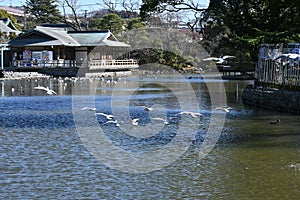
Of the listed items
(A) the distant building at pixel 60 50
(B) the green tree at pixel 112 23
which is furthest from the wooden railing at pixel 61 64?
(B) the green tree at pixel 112 23

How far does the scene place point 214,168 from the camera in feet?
37.4

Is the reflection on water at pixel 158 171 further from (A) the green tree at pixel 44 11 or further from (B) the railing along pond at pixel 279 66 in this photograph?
(A) the green tree at pixel 44 11

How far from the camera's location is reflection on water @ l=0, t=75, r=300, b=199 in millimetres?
9578

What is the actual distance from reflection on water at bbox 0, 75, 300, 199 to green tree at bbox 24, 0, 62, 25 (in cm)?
5693

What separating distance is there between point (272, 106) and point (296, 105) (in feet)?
6.07

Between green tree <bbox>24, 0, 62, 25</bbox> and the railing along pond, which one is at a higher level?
green tree <bbox>24, 0, 62, 25</bbox>

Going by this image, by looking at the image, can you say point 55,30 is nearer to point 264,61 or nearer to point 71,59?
point 71,59

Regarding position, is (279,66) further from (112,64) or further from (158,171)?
(112,64)

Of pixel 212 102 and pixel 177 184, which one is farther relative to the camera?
pixel 212 102

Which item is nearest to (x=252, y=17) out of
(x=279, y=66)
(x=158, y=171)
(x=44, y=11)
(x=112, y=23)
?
(x=279, y=66)

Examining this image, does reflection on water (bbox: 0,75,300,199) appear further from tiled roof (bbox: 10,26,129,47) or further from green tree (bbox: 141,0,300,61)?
tiled roof (bbox: 10,26,129,47)

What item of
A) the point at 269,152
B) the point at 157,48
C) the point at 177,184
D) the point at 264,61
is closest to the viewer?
the point at 177,184

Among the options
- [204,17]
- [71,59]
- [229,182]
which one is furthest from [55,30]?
[229,182]

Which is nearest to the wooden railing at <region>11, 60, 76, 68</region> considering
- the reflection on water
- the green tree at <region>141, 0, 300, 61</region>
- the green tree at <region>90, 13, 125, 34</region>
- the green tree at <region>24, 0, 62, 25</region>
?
the green tree at <region>90, 13, 125, 34</region>
